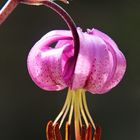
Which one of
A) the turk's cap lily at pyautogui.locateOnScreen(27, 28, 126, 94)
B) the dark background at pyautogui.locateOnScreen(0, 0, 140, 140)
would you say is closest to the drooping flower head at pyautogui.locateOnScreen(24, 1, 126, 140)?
the turk's cap lily at pyautogui.locateOnScreen(27, 28, 126, 94)

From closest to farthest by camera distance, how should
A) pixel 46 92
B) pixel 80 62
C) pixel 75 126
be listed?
pixel 80 62 < pixel 75 126 < pixel 46 92

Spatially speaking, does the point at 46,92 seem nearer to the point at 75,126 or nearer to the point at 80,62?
the point at 75,126

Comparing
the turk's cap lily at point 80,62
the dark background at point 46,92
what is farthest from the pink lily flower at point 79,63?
the dark background at point 46,92

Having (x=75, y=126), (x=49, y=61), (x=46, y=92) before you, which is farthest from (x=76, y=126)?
(x=46, y=92)

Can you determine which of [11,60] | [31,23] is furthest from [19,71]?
[31,23]

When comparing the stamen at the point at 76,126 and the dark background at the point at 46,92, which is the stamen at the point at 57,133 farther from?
the dark background at the point at 46,92

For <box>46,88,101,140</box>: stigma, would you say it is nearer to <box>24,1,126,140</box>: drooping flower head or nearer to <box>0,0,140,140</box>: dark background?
<box>24,1,126,140</box>: drooping flower head
